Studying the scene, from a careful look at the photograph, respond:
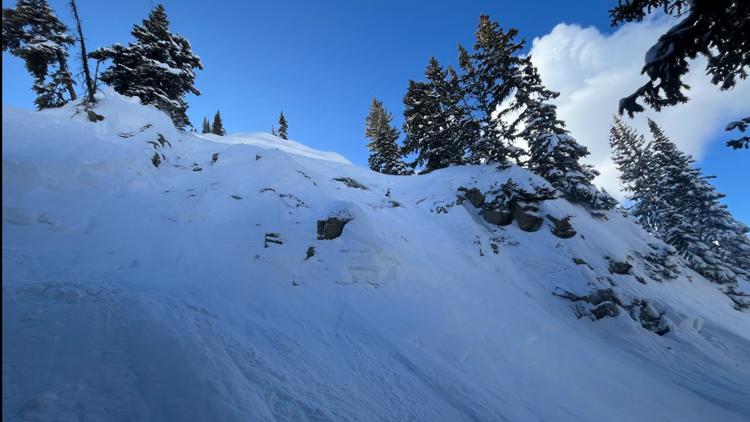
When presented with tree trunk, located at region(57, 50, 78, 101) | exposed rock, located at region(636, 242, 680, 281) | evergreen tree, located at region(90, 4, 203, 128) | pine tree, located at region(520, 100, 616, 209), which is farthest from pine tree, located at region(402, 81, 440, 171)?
tree trunk, located at region(57, 50, 78, 101)

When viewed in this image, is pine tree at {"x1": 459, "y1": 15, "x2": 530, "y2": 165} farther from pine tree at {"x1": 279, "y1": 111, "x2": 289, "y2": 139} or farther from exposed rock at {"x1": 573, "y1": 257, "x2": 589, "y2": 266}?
pine tree at {"x1": 279, "y1": 111, "x2": 289, "y2": 139}

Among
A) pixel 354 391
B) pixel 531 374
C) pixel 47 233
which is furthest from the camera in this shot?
pixel 47 233

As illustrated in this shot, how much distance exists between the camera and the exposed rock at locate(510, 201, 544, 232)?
1566cm

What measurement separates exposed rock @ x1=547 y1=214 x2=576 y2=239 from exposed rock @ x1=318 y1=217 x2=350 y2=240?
10.5m

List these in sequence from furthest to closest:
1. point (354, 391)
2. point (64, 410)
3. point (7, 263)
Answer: point (7, 263) < point (354, 391) < point (64, 410)

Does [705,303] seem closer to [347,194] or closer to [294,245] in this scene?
[347,194]

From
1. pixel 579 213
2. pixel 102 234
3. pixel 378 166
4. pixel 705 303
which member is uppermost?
pixel 378 166

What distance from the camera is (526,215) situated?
51.9 feet

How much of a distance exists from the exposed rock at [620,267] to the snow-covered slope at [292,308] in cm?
29

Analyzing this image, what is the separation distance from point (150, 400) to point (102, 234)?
7736 mm

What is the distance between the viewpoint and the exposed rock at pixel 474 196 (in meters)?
17.8

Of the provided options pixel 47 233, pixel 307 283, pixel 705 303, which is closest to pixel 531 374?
pixel 307 283

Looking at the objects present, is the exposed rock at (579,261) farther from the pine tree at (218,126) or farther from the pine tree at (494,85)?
the pine tree at (218,126)

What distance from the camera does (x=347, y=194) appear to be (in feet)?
57.5
